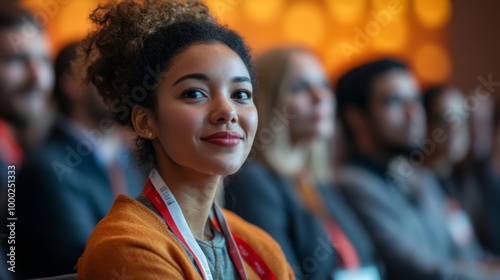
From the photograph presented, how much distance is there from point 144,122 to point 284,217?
1.02m

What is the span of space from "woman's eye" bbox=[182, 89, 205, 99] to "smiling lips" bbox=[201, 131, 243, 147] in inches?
2.5

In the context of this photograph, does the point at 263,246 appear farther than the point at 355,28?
No

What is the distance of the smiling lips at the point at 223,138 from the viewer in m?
1.09

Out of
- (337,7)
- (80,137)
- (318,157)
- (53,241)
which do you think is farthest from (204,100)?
(337,7)

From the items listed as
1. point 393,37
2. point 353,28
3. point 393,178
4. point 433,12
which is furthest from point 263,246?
point 433,12

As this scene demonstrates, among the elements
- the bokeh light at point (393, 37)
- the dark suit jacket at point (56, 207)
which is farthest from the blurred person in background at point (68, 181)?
the bokeh light at point (393, 37)

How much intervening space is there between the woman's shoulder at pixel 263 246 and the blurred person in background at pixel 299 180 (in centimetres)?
70

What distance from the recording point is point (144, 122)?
1166mm

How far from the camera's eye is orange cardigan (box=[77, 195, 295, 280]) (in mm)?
1000

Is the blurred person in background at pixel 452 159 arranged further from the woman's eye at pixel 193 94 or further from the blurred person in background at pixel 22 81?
the woman's eye at pixel 193 94

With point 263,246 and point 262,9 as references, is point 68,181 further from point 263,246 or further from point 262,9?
point 262,9

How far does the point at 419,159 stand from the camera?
2955 millimetres

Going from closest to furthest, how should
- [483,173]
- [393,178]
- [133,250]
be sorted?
[133,250] → [393,178] → [483,173]

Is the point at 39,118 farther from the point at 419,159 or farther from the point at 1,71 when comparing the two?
the point at 419,159
